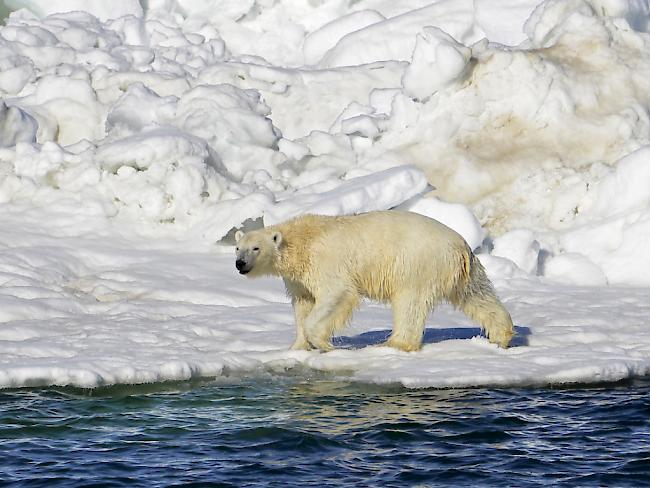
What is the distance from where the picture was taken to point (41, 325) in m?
10.6

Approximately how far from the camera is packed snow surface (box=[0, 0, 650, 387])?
964 centimetres

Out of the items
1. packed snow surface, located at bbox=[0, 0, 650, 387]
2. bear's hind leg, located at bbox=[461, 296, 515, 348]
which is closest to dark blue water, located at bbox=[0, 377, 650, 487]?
packed snow surface, located at bbox=[0, 0, 650, 387]

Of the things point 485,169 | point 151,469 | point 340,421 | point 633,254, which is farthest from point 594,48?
point 151,469

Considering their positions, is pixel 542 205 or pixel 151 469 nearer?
pixel 151 469

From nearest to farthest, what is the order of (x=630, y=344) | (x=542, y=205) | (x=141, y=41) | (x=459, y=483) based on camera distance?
(x=459, y=483)
(x=630, y=344)
(x=542, y=205)
(x=141, y=41)

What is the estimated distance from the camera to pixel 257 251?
30.9ft

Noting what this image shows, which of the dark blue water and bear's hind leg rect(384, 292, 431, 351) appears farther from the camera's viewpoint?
bear's hind leg rect(384, 292, 431, 351)

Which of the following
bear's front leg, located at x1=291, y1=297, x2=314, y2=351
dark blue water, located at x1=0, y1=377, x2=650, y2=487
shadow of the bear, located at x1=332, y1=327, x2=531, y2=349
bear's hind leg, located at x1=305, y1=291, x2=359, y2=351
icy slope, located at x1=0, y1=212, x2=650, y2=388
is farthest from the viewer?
shadow of the bear, located at x1=332, y1=327, x2=531, y2=349

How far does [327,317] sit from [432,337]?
58.0 inches

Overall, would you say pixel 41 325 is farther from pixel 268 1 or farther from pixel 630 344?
pixel 268 1

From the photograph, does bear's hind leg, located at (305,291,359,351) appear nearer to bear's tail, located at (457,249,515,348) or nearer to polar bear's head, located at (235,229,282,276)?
polar bear's head, located at (235,229,282,276)

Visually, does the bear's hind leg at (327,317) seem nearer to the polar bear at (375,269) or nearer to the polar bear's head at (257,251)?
the polar bear at (375,269)

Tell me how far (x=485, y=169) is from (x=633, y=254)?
2833mm

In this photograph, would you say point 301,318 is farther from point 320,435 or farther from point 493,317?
point 320,435
